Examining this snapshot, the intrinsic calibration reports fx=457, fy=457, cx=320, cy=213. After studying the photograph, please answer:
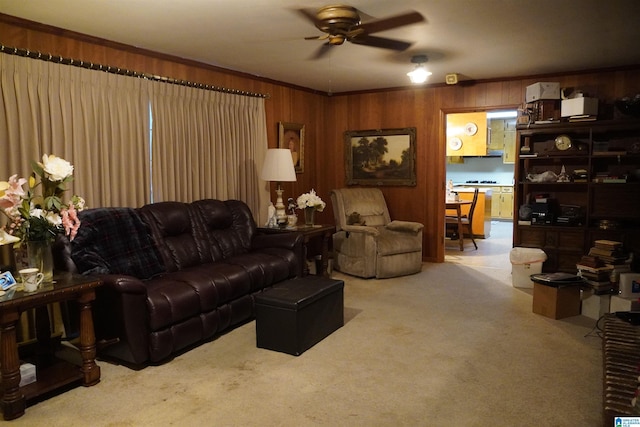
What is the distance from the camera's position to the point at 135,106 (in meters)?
3.99

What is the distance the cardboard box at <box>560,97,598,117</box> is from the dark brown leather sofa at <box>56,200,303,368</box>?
326 centimetres

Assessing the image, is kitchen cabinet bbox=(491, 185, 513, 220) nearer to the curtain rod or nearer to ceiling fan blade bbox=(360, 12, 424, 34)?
the curtain rod

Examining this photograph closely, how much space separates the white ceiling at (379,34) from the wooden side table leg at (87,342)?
189cm

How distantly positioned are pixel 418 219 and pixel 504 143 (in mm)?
5042

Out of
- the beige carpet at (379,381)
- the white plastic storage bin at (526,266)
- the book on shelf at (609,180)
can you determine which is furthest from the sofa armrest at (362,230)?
the book on shelf at (609,180)

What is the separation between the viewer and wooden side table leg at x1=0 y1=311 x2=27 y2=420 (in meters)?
2.35

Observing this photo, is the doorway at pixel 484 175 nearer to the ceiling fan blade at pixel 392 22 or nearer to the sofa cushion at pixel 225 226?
the ceiling fan blade at pixel 392 22

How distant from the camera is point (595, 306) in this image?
12.7 feet

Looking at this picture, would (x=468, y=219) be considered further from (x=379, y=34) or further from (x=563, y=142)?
(x=379, y=34)

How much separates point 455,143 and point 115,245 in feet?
24.0

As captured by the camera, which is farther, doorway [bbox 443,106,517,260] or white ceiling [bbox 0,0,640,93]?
doorway [bbox 443,106,517,260]

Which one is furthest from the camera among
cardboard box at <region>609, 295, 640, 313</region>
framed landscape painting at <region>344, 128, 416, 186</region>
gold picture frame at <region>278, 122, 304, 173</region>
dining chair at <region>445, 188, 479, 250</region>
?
dining chair at <region>445, 188, 479, 250</region>

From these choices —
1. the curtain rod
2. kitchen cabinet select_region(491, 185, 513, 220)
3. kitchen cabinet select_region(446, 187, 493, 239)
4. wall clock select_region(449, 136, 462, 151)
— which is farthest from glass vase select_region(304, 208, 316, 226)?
kitchen cabinet select_region(491, 185, 513, 220)

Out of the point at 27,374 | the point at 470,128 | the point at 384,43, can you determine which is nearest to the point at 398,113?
the point at 384,43
